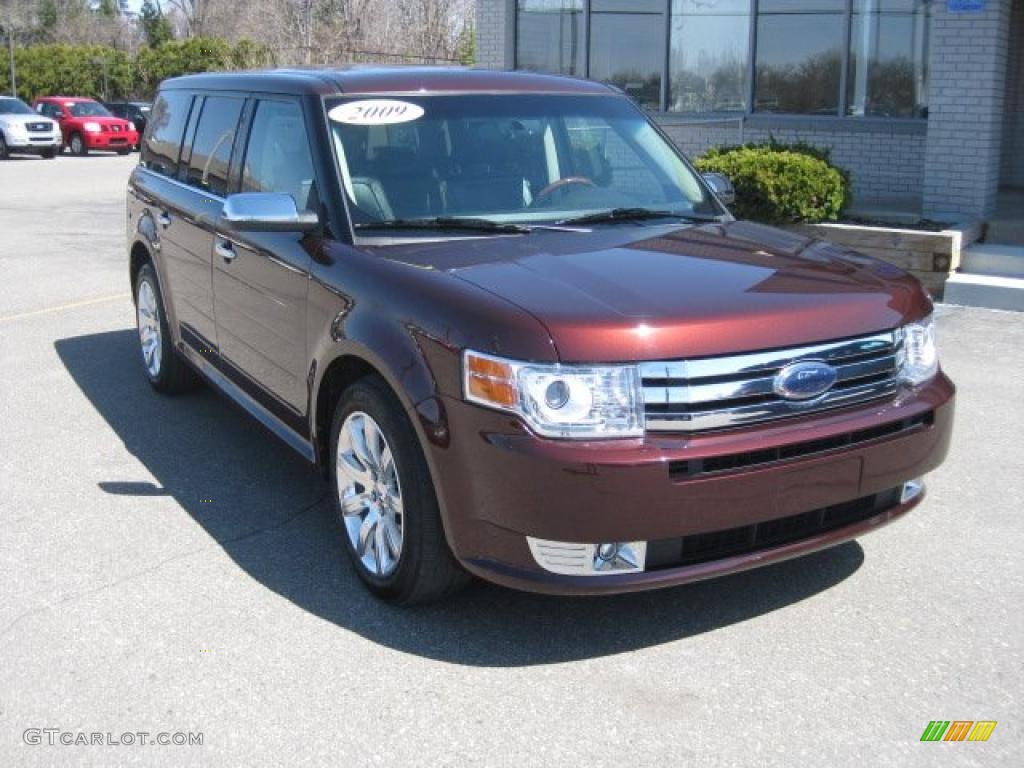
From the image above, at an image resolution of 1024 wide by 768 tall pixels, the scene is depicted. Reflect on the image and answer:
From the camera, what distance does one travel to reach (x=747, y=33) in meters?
14.1

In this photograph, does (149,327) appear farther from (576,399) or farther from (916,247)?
(916,247)

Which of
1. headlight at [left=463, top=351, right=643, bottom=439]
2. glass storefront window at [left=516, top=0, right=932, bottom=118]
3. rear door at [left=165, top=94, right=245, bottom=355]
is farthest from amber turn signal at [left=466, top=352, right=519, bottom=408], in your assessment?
glass storefront window at [left=516, top=0, right=932, bottom=118]

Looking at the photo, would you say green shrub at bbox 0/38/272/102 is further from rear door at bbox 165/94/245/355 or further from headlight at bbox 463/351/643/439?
headlight at bbox 463/351/643/439

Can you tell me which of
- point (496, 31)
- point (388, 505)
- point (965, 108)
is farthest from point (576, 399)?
point (496, 31)

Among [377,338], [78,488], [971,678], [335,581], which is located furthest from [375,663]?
[78,488]

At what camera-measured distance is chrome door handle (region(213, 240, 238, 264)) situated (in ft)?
18.3

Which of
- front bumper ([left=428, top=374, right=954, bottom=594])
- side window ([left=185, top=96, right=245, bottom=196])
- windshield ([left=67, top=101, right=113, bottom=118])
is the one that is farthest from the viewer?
windshield ([left=67, top=101, right=113, bottom=118])

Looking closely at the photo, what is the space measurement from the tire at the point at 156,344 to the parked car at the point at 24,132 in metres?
27.1

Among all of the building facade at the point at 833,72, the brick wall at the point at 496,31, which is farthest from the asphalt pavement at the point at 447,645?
the brick wall at the point at 496,31

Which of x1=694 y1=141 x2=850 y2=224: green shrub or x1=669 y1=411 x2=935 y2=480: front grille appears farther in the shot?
x1=694 y1=141 x2=850 y2=224: green shrub

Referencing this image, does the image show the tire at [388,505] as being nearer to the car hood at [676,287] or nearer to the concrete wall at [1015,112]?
the car hood at [676,287]

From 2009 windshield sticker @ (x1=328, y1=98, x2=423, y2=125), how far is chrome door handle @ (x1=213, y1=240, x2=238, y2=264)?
969 mm

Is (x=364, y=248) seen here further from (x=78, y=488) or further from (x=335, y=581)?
(x=78, y=488)

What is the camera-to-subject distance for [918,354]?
427cm
